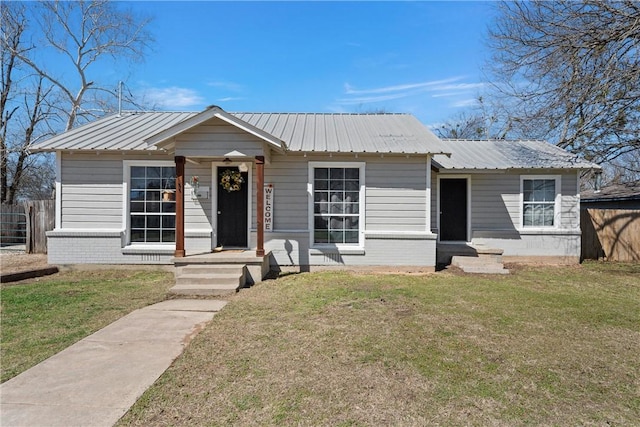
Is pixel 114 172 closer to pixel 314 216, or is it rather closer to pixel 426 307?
pixel 314 216

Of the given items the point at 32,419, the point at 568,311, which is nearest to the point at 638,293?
the point at 568,311

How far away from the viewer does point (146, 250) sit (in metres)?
8.88

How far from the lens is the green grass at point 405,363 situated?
2.81 metres

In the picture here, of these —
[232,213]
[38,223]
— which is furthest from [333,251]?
[38,223]

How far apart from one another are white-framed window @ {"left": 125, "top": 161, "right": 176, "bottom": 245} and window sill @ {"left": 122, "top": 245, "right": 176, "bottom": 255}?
0.50ft

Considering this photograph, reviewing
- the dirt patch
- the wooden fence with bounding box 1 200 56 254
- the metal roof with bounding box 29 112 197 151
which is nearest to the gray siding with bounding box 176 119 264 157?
the metal roof with bounding box 29 112 197 151

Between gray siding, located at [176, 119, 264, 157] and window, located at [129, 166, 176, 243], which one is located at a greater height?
gray siding, located at [176, 119, 264, 157]

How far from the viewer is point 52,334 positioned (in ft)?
14.8

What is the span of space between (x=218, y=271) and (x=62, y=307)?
8.68 ft

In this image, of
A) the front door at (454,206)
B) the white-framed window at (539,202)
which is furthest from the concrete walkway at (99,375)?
the white-framed window at (539,202)

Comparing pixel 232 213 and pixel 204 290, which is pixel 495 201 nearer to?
pixel 232 213

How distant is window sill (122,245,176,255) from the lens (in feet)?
29.1

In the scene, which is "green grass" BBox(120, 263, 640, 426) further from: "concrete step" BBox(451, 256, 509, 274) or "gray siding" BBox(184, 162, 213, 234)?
"gray siding" BBox(184, 162, 213, 234)

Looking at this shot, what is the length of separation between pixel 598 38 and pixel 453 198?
5124mm
